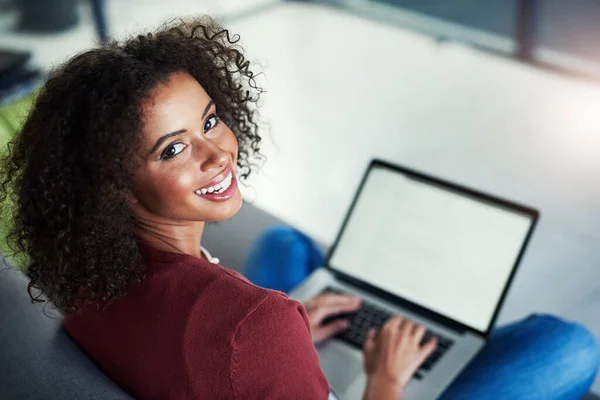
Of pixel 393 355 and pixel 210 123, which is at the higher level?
pixel 210 123

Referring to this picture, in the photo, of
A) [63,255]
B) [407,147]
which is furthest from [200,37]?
[407,147]

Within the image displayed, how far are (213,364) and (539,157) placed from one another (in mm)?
2233

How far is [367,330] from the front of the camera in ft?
5.08

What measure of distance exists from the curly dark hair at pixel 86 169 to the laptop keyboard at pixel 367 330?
23.0 inches

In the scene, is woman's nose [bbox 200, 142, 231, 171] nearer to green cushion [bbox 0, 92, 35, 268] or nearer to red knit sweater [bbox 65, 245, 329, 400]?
red knit sweater [bbox 65, 245, 329, 400]

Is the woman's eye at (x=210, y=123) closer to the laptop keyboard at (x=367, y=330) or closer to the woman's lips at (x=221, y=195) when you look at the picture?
the woman's lips at (x=221, y=195)

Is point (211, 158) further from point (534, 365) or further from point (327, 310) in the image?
point (534, 365)

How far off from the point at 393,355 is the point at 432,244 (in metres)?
0.32

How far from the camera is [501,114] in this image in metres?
3.26

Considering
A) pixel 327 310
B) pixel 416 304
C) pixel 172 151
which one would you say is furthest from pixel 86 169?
pixel 416 304

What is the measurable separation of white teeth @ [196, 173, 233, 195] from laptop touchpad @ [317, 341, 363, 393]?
1.60 ft

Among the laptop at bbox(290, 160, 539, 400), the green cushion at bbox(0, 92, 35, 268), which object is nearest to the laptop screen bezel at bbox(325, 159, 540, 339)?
the laptop at bbox(290, 160, 539, 400)

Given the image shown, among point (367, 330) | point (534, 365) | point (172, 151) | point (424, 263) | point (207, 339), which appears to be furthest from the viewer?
point (424, 263)

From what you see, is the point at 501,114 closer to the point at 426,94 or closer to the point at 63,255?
the point at 426,94
